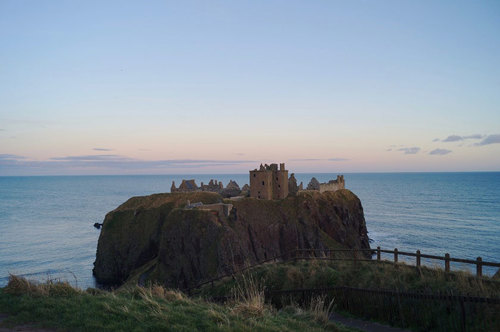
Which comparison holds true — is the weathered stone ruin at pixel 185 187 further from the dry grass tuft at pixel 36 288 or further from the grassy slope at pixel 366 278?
the dry grass tuft at pixel 36 288

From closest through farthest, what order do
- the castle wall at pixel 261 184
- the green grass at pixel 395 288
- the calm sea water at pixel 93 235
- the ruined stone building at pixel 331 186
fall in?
1. the green grass at pixel 395 288
2. the calm sea water at pixel 93 235
3. the castle wall at pixel 261 184
4. the ruined stone building at pixel 331 186

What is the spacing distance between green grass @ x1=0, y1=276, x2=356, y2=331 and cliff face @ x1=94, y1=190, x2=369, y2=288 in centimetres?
3511

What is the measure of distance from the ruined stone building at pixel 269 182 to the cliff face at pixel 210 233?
220cm

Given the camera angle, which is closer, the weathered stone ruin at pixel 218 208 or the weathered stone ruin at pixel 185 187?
the weathered stone ruin at pixel 218 208

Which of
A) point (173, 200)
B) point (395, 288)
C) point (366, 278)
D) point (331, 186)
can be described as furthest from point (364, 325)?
point (331, 186)

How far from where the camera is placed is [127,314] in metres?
11.0

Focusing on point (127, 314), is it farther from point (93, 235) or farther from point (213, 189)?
point (93, 235)

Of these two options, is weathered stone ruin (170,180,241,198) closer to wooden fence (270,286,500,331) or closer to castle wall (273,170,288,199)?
castle wall (273,170,288,199)

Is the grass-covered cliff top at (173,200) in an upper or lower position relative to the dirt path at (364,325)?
lower

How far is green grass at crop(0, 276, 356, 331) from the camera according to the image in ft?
33.7

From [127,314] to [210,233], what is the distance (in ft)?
148

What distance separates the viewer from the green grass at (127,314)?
1027 centimetres

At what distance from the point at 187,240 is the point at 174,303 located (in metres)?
44.6

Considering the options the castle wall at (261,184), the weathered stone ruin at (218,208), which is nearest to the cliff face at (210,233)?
the weathered stone ruin at (218,208)
